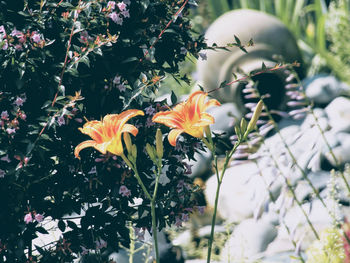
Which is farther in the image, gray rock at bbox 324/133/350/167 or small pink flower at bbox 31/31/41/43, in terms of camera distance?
gray rock at bbox 324/133/350/167

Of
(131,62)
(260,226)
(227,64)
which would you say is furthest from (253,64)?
(131,62)

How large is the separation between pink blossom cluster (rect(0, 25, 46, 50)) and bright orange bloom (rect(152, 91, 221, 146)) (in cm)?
53

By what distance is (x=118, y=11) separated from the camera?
1.91 meters

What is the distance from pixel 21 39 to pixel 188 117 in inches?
26.2

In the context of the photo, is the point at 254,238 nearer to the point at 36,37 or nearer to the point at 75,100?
the point at 75,100

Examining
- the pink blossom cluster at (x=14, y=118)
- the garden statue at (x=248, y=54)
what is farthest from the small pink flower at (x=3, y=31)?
the garden statue at (x=248, y=54)

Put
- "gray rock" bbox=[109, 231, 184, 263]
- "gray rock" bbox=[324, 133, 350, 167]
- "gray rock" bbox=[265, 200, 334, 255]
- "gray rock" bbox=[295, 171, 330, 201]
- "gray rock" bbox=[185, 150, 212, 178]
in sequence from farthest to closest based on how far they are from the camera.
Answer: "gray rock" bbox=[185, 150, 212, 178] < "gray rock" bbox=[324, 133, 350, 167] < "gray rock" bbox=[295, 171, 330, 201] < "gray rock" bbox=[265, 200, 334, 255] < "gray rock" bbox=[109, 231, 184, 263]

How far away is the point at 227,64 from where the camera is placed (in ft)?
17.6

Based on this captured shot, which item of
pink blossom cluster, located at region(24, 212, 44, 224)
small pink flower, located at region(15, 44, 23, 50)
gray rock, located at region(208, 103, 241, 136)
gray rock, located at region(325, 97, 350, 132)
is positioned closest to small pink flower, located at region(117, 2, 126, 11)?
small pink flower, located at region(15, 44, 23, 50)

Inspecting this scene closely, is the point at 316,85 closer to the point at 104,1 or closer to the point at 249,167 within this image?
the point at 249,167

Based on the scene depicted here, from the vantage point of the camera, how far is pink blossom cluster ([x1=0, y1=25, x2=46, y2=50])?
6.02 feet

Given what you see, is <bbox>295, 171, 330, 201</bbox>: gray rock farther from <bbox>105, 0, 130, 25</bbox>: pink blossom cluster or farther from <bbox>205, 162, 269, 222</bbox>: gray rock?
<bbox>105, 0, 130, 25</bbox>: pink blossom cluster

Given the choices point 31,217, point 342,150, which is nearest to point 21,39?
point 31,217

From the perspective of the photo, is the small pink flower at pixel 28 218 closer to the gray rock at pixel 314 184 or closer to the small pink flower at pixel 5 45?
the small pink flower at pixel 5 45
